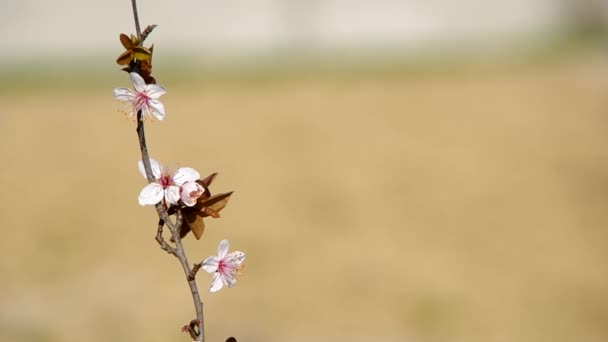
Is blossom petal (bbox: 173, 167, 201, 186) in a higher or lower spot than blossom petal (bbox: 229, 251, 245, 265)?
higher

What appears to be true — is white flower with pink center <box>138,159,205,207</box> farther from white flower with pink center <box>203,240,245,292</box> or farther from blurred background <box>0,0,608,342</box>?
blurred background <box>0,0,608,342</box>

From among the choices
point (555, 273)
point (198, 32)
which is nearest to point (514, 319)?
point (555, 273)

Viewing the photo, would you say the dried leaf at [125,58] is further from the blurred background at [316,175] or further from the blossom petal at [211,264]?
the blurred background at [316,175]

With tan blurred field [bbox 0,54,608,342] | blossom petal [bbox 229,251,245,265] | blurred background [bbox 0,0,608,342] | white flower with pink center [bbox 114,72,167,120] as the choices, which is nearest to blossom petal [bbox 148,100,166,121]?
white flower with pink center [bbox 114,72,167,120]

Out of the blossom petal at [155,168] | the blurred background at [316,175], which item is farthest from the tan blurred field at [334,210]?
the blossom petal at [155,168]

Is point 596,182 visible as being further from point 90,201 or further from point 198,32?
point 198,32

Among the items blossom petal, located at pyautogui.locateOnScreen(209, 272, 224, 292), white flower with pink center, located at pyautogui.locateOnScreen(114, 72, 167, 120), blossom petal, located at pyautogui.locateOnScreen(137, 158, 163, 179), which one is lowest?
blossom petal, located at pyautogui.locateOnScreen(209, 272, 224, 292)

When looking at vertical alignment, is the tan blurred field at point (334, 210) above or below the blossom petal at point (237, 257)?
above
